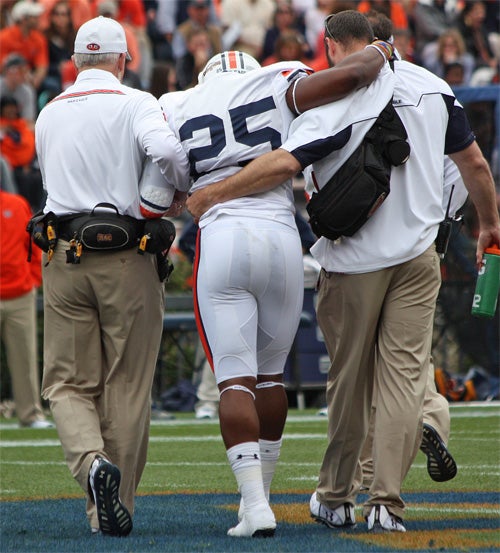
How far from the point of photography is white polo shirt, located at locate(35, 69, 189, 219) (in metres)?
5.71

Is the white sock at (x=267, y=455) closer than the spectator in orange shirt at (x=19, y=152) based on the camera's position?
Yes

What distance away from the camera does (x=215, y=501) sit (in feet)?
22.5

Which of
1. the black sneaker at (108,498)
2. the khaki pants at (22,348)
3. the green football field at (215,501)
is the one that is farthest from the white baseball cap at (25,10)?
the black sneaker at (108,498)

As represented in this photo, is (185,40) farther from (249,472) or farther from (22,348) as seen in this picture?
(249,472)

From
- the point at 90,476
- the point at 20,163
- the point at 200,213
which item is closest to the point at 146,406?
the point at 90,476

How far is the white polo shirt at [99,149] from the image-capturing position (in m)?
5.71

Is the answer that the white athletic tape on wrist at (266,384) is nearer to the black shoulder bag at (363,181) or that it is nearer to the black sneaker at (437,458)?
the black shoulder bag at (363,181)

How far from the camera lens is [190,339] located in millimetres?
14516

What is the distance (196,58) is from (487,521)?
42.8 feet

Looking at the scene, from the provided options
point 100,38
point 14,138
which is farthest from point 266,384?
point 14,138

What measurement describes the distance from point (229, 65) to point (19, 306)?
7.14 m

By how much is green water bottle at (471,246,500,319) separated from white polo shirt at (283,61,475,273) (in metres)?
0.49

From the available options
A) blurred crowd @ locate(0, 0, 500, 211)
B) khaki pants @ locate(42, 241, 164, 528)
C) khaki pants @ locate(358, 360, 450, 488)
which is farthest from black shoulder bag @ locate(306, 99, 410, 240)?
blurred crowd @ locate(0, 0, 500, 211)

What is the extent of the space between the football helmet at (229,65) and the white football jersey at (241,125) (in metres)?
0.06
